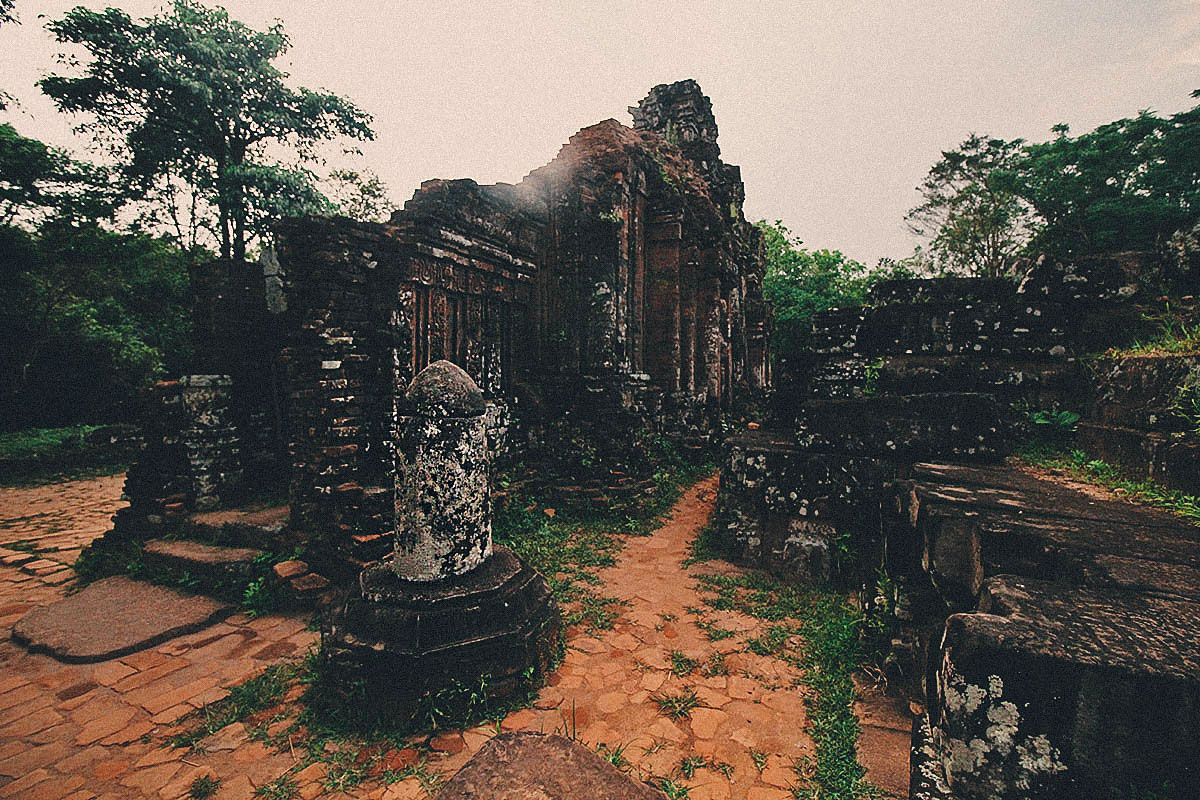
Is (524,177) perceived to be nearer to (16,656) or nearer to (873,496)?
(873,496)

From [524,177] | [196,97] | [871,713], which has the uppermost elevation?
[196,97]

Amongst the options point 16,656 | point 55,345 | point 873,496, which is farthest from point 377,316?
point 55,345

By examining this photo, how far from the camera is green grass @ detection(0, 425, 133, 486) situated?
10305mm

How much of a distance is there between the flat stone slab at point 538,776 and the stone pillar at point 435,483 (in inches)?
77.5

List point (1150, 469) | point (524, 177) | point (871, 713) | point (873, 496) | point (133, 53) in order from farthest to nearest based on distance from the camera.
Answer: point (133, 53), point (524, 177), point (873, 496), point (871, 713), point (1150, 469)

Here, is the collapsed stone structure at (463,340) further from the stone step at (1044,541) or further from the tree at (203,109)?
the tree at (203,109)

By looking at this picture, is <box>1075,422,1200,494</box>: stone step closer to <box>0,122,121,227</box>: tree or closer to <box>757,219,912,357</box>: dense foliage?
<box>757,219,912,357</box>: dense foliage

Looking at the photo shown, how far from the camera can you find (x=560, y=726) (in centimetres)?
280

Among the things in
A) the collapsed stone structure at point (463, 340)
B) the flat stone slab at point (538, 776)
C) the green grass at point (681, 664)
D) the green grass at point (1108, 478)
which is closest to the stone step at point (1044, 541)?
the green grass at point (1108, 478)

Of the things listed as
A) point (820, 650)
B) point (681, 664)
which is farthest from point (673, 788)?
point (820, 650)

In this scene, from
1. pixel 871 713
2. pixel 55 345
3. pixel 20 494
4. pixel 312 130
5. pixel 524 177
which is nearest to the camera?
pixel 871 713

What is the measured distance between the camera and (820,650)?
340 centimetres

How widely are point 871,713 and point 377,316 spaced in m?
5.88

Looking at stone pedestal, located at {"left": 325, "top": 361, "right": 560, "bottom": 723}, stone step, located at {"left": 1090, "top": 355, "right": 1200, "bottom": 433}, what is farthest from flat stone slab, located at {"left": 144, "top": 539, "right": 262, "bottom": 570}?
stone step, located at {"left": 1090, "top": 355, "right": 1200, "bottom": 433}
